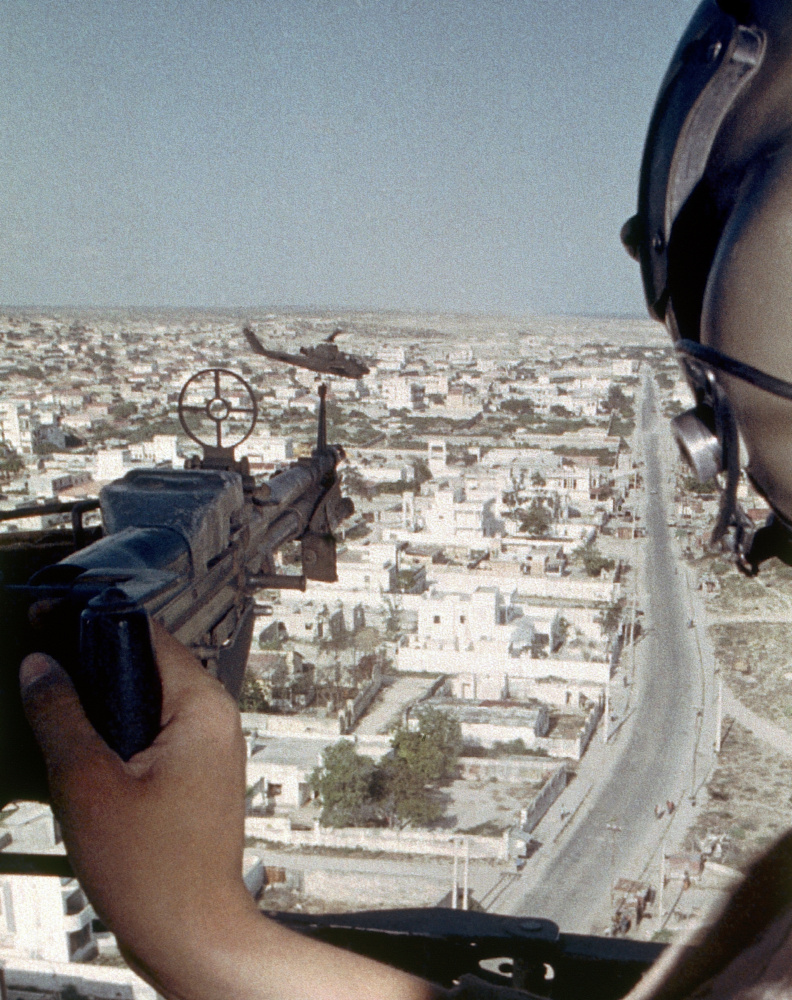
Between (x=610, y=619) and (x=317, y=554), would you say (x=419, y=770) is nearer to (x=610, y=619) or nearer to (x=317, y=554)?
(x=610, y=619)

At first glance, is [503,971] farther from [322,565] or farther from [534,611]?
[534,611]

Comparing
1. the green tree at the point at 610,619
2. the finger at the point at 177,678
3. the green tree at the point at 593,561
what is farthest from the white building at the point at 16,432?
the finger at the point at 177,678

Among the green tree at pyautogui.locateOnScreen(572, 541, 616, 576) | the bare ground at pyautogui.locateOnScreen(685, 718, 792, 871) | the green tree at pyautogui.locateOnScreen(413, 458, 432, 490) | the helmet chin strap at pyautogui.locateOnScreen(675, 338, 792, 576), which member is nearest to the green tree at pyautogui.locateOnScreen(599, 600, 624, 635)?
the green tree at pyautogui.locateOnScreen(572, 541, 616, 576)

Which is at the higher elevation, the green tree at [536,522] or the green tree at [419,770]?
the green tree at [419,770]

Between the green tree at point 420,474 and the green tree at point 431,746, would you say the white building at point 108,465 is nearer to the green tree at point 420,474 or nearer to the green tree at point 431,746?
the green tree at point 420,474

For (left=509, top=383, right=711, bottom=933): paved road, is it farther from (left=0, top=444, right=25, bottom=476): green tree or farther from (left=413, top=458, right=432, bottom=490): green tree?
(left=0, top=444, right=25, bottom=476): green tree

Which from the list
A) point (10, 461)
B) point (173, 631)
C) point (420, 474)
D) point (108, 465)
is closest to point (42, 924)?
point (173, 631)

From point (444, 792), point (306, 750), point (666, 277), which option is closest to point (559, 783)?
point (444, 792)

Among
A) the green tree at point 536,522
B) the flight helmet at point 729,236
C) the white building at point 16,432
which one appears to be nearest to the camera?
the flight helmet at point 729,236
